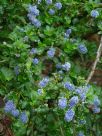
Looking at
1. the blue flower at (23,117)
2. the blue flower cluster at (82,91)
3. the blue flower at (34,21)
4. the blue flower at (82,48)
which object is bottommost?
the blue flower at (23,117)

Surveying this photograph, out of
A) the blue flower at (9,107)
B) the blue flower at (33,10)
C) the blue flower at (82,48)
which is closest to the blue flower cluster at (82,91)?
the blue flower at (9,107)

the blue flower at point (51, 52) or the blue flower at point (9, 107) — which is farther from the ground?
the blue flower at point (51, 52)

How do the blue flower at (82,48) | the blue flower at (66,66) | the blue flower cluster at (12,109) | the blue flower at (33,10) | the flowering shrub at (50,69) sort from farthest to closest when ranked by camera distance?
1. the blue flower at (82,48)
2. the blue flower at (33,10)
3. the blue flower at (66,66)
4. the blue flower cluster at (12,109)
5. the flowering shrub at (50,69)

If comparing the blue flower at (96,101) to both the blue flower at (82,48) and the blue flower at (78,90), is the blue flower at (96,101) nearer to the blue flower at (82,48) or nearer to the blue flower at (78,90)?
the blue flower at (78,90)

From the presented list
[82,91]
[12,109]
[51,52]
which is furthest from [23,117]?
[51,52]

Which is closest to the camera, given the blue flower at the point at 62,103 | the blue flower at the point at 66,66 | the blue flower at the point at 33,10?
the blue flower at the point at 62,103

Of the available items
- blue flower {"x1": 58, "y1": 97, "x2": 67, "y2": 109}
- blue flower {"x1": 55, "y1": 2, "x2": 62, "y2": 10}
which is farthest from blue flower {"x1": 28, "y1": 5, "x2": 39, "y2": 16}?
blue flower {"x1": 58, "y1": 97, "x2": 67, "y2": 109}

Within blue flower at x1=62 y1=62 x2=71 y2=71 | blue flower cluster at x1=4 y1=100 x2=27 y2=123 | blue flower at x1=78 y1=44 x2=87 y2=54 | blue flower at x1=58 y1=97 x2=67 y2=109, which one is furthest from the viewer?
blue flower at x1=78 y1=44 x2=87 y2=54

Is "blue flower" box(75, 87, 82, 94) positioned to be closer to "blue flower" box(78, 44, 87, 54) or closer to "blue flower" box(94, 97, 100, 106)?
"blue flower" box(94, 97, 100, 106)

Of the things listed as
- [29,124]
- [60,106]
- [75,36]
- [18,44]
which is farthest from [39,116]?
[75,36]
